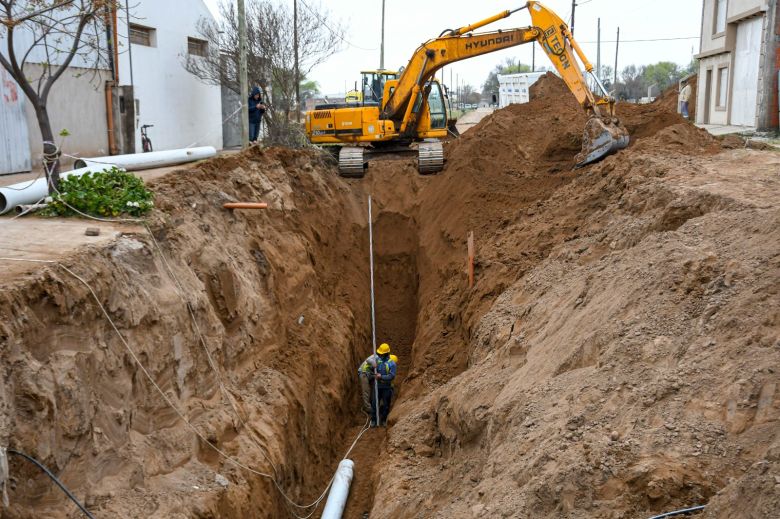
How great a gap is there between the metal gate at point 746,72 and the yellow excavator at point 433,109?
950cm

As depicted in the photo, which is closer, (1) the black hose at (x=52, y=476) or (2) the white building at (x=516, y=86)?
(1) the black hose at (x=52, y=476)

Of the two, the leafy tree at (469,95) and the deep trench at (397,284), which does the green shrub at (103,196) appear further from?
the leafy tree at (469,95)

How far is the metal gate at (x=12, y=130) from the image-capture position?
55.9 ft

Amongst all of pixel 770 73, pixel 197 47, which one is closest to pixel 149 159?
pixel 197 47

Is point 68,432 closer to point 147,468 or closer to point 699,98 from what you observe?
point 147,468

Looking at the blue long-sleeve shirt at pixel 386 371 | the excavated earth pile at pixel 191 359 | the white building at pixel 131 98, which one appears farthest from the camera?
the white building at pixel 131 98

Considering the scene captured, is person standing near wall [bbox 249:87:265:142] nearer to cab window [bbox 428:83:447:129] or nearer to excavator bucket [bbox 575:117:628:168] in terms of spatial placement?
cab window [bbox 428:83:447:129]

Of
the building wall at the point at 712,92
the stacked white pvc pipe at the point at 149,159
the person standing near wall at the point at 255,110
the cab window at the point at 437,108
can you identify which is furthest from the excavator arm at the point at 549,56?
the building wall at the point at 712,92

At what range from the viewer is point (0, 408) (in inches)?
277

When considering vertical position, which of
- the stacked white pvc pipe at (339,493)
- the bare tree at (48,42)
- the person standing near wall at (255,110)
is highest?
the bare tree at (48,42)

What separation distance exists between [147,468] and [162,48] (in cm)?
1852

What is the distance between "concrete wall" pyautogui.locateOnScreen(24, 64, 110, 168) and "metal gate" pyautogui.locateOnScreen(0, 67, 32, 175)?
269 millimetres

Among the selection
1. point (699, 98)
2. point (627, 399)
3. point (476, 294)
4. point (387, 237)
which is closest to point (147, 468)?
point (627, 399)

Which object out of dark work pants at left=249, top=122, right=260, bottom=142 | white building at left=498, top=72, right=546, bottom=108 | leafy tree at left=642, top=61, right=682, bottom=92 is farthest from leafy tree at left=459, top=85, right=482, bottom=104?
dark work pants at left=249, top=122, right=260, bottom=142
